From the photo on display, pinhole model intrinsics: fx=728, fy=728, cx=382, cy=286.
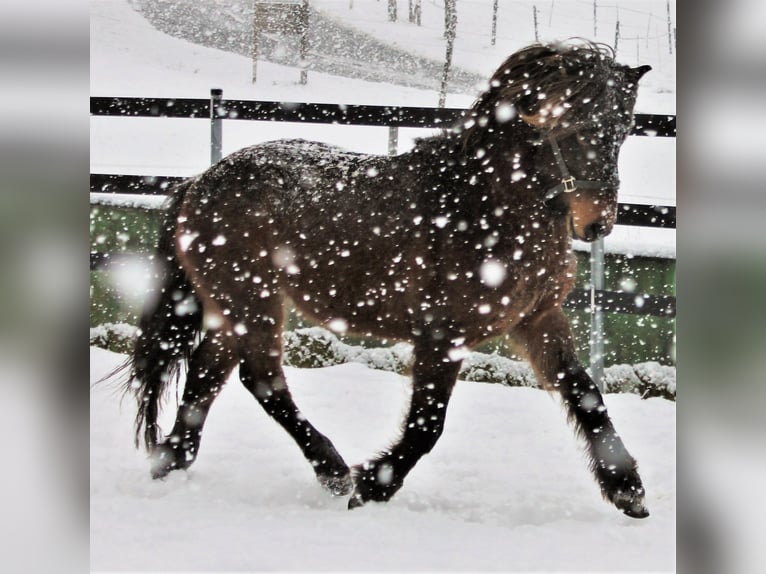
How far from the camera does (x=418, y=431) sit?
242cm

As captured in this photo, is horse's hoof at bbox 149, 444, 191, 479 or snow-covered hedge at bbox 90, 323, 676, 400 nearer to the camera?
horse's hoof at bbox 149, 444, 191, 479

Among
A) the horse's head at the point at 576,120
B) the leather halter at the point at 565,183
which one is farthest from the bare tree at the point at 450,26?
the leather halter at the point at 565,183

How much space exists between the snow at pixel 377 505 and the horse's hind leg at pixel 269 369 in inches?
2.8

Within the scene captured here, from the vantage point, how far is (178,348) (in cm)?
280

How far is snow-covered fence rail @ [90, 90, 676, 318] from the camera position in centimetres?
270

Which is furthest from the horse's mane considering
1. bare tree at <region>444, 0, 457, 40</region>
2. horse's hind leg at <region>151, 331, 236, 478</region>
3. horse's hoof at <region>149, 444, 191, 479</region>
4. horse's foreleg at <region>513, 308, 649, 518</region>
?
horse's hoof at <region>149, 444, 191, 479</region>

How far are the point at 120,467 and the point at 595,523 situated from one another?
5.38ft

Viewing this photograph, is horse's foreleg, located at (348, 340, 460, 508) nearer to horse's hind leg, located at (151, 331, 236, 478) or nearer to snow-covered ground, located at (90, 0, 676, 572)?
snow-covered ground, located at (90, 0, 676, 572)

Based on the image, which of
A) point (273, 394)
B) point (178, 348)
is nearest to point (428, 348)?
point (273, 394)

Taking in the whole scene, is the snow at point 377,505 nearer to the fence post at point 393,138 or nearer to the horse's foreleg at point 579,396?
the horse's foreleg at point 579,396

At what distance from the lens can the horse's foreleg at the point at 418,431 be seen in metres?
2.42

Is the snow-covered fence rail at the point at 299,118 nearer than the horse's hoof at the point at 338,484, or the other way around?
the horse's hoof at the point at 338,484

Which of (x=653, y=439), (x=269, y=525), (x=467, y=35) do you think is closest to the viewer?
(x=269, y=525)
